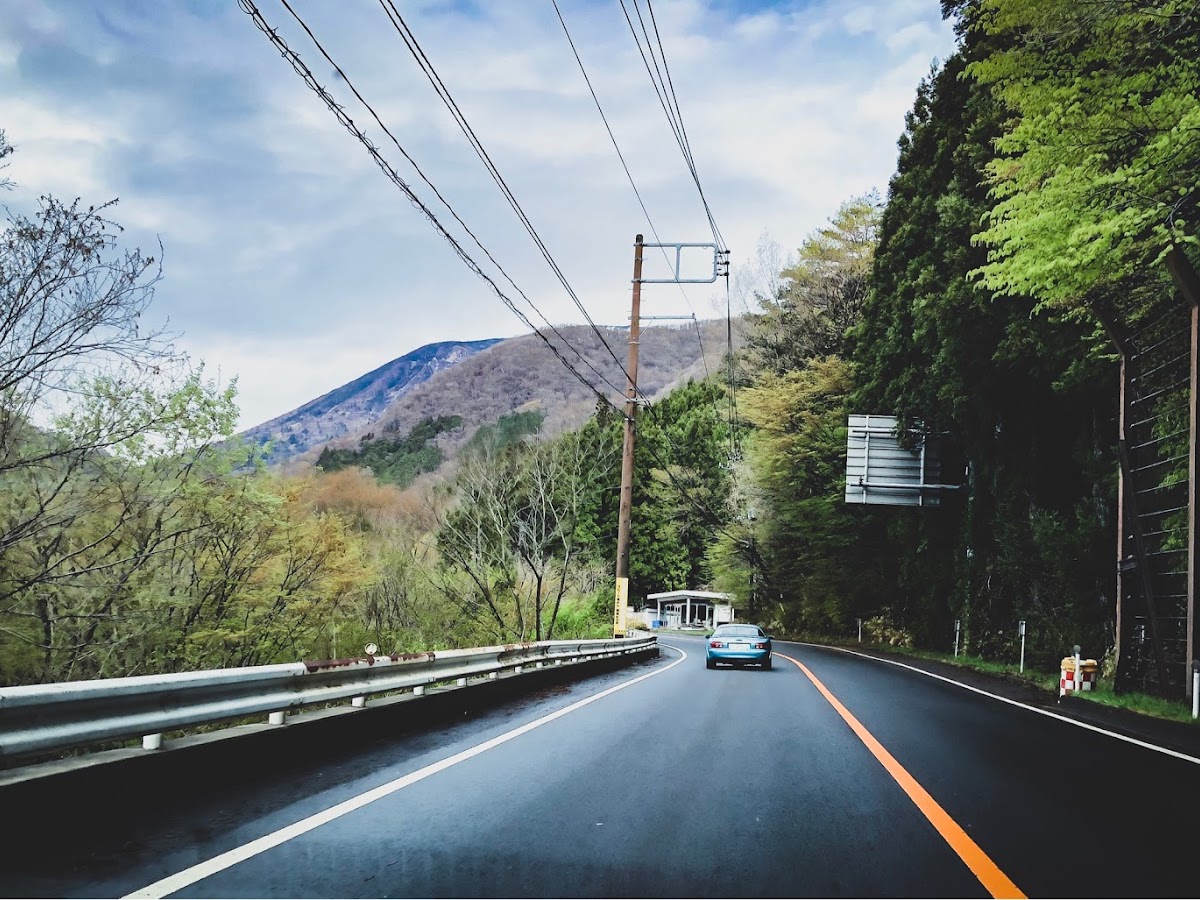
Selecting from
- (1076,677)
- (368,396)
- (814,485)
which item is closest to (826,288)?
(814,485)

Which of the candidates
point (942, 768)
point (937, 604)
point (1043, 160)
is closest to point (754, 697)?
point (942, 768)

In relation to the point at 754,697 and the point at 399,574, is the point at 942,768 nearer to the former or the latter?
the point at 754,697

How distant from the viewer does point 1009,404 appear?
2841 cm

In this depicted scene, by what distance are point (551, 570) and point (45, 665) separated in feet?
113

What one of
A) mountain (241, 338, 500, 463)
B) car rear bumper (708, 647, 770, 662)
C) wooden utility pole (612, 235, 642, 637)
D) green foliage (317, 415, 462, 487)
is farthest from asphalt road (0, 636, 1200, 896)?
mountain (241, 338, 500, 463)

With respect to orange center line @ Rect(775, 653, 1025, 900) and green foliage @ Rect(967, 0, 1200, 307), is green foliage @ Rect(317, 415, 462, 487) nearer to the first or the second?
green foliage @ Rect(967, 0, 1200, 307)

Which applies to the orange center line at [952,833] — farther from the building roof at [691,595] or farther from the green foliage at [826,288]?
the building roof at [691,595]

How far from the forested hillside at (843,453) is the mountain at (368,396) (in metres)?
61.4

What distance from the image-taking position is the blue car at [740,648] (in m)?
24.0

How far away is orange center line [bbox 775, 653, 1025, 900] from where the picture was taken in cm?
454

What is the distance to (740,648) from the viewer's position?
2419 centimetres

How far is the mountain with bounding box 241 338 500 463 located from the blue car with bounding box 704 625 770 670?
3341 inches

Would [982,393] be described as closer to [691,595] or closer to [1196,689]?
[1196,689]

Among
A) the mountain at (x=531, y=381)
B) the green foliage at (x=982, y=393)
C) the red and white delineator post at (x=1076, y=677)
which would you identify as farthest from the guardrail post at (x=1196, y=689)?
the mountain at (x=531, y=381)
